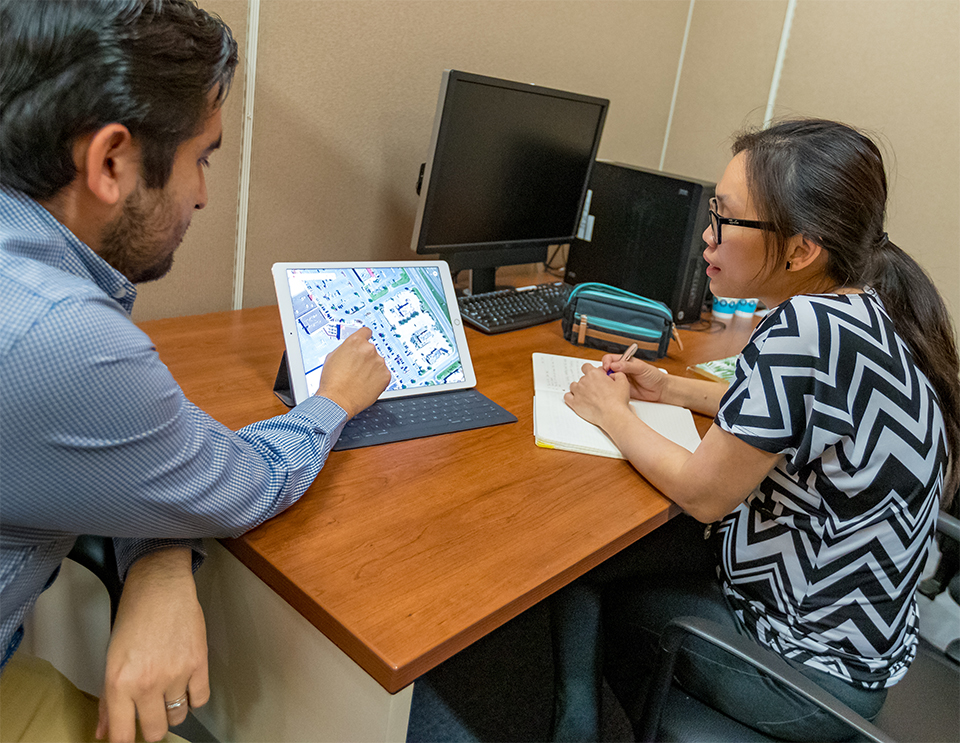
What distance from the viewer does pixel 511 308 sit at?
169cm

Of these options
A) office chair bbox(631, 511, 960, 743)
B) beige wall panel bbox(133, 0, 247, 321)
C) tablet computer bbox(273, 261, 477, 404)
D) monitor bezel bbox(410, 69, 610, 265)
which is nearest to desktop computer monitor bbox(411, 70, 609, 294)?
monitor bezel bbox(410, 69, 610, 265)

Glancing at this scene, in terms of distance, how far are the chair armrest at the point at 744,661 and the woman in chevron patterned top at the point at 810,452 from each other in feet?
0.20

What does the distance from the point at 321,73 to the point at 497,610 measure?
1135 millimetres

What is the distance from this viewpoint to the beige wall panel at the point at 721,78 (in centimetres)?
234

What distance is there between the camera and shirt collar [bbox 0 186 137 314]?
65 cm

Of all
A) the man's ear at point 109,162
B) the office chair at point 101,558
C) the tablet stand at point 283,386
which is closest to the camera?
the man's ear at point 109,162

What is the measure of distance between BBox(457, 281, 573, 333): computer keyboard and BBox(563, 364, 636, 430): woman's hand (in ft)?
1.17

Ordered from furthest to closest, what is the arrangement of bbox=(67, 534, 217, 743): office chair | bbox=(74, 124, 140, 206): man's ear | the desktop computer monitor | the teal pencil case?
1. the teal pencil case
2. the desktop computer monitor
3. bbox=(67, 534, 217, 743): office chair
4. bbox=(74, 124, 140, 206): man's ear

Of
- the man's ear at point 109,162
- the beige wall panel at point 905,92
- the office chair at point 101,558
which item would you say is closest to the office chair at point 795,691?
the office chair at point 101,558

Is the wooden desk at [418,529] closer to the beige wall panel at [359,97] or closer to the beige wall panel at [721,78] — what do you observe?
the beige wall panel at [359,97]

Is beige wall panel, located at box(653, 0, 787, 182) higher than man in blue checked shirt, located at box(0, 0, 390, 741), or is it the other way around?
beige wall panel, located at box(653, 0, 787, 182)

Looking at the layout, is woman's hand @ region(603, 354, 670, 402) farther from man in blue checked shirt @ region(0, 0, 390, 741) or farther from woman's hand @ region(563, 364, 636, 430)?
man in blue checked shirt @ region(0, 0, 390, 741)

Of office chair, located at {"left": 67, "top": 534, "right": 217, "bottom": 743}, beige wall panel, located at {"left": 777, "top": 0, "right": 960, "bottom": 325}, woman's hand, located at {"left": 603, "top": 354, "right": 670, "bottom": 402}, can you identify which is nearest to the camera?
office chair, located at {"left": 67, "top": 534, "right": 217, "bottom": 743}

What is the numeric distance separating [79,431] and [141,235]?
0.26 metres
